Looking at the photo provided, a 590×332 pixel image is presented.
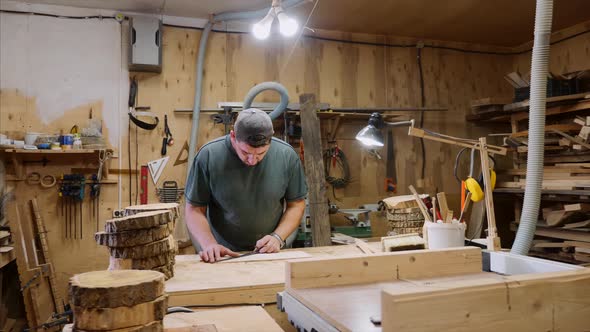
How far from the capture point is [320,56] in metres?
4.53

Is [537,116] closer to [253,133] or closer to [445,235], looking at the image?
[445,235]

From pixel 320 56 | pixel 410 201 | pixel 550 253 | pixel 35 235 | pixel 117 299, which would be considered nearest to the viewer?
pixel 117 299

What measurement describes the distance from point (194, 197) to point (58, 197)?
2064 mm

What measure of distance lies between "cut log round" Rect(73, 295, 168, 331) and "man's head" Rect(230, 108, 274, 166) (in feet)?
4.39

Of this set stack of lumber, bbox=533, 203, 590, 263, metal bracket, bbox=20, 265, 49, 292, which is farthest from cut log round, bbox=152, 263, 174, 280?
stack of lumber, bbox=533, 203, 590, 263

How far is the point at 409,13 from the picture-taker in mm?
4113

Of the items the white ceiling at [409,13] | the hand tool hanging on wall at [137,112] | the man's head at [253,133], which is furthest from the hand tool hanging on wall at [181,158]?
the man's head at [253,133]

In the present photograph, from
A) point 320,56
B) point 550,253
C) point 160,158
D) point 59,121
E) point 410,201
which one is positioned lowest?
point 550,253

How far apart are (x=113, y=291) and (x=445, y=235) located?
122cm

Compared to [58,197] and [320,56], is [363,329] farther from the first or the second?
[320,56]

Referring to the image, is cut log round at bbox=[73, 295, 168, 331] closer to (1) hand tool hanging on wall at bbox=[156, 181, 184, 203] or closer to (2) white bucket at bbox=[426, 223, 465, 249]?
(2) white bucket at bbox=[426, 223, 465, 249]

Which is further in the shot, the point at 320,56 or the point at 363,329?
the point at 320,56

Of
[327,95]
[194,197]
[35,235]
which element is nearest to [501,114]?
[327,95]

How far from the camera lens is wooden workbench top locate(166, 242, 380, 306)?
1396mm
